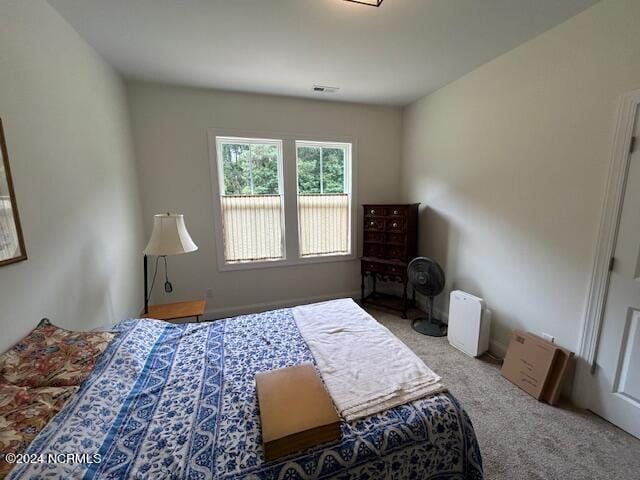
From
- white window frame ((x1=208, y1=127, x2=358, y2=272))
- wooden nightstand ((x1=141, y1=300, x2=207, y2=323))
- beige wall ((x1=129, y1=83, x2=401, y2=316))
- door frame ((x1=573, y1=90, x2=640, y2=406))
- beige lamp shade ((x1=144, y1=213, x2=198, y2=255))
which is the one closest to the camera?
door frame ((x1=573, y1=90, x2=640, y2=406))

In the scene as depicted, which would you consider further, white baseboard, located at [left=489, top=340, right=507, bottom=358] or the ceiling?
white baseboard, located at [left=489, top=340, right=507, bottom=358]

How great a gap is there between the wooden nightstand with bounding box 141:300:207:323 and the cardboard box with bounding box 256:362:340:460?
52.3 inches

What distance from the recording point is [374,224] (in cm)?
334

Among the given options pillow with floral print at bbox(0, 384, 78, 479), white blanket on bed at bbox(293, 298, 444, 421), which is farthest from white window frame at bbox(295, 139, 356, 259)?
pillow with floral print at bbox(0, 384, 78, 479)

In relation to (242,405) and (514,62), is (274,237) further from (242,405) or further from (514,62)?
(514,62)

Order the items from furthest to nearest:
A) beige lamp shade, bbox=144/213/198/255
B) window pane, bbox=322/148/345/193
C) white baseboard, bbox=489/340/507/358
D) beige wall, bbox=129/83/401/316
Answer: window pane, bbox=322/148/345/193, beige wall, bbox=129/83/401/316, white baseboard, bbox=489/340/507/358, beige lamp shade, bbox=144/213/198/255

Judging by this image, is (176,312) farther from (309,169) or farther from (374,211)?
(374,211)

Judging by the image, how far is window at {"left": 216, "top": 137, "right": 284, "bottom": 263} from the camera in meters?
3.13

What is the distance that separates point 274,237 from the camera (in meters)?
3.36

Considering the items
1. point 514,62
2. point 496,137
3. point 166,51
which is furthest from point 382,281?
point 166,51

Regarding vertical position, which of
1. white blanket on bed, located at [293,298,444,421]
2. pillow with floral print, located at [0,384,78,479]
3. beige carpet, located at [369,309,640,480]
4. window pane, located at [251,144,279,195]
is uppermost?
window pane, located at [251,144,279,195]

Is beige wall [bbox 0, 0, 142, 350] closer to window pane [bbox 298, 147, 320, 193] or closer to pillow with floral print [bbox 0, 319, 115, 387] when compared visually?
pillow with floral print [bbox 0, 319, 115, 387]

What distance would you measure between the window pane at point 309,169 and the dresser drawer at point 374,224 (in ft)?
2.51

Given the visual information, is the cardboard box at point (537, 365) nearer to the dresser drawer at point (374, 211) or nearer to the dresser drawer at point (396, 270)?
the dresser drawer at point (396, 270)
